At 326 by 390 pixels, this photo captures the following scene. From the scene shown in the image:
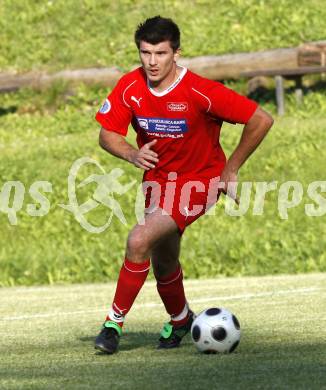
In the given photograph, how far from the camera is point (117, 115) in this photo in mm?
7879

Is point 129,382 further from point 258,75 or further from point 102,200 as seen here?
point 258,75

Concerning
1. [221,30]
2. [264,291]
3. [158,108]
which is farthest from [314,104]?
[158,108]

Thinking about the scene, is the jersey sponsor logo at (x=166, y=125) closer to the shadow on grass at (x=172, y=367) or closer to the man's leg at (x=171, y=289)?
the man's leg at (x=171, y=289)

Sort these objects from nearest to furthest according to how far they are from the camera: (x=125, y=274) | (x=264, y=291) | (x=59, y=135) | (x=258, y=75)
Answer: (x=125, y=274)
(x=264, y=291)
(x=258, y=75)
(x=59, y=135)

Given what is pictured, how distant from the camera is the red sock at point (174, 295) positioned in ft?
26.3

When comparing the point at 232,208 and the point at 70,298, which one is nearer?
the point at 70,298

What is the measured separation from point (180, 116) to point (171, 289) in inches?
46.7

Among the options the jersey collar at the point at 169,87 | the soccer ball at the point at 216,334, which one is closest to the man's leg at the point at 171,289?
the soccer ball at the point at 216,334

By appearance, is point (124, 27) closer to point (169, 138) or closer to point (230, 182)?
point (169, 138)

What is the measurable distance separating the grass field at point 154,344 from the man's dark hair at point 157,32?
6.59 ft

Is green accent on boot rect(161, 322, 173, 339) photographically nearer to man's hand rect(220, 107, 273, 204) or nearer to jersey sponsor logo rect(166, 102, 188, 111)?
man's hand rect(220, 107, 273, 204)

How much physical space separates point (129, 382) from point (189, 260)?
30.1ft

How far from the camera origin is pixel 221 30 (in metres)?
23.1

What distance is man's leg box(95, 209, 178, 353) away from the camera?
7430mm
